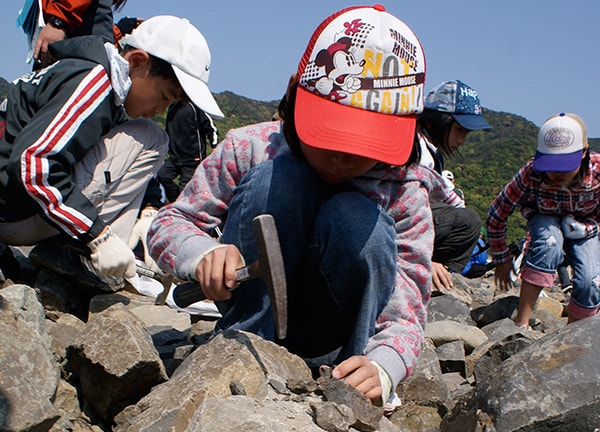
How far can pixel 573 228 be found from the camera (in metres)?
4.77

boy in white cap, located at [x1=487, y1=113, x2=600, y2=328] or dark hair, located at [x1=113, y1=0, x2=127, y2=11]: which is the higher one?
dark hair, located at [x1=113, y1=0, x2=127, y2=11]

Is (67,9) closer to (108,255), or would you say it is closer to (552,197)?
(108,255)

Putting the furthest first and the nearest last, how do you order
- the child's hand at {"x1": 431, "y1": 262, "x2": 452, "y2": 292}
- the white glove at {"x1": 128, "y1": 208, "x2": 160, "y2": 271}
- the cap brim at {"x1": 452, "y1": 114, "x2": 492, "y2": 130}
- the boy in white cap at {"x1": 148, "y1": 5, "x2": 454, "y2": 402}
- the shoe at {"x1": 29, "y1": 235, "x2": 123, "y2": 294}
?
the cap brim at {"x1": 452, "y1": 114, "x2": 492, "y2": 130}
the white glove at {"x1": 128, "y1": 208, "x2": 160, "y2": 271}
the child's hand at {"x1": 431, "y1": 262, "x2": 452, "y2": 292}
the shoe at {"x1": 29, "y1": 235, "x2": 123, "y2": 294}
the boy in white cap at {"x1": 148, "y1": 5, "x2": 454, "y2": 402}

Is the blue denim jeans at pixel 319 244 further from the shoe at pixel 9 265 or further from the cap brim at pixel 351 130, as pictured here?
the shoe at pixel 9 265

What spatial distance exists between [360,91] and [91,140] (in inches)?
65.0

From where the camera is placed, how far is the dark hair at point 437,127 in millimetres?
4422

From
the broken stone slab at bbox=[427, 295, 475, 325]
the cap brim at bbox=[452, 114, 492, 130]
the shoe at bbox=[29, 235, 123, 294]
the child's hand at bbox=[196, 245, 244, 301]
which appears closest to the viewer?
the child's hand at bbox=[196, 245, 244, 301]

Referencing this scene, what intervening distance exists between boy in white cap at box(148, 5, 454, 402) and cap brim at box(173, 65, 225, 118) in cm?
98

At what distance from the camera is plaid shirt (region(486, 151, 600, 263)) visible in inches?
184

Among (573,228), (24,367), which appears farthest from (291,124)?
(573,228)

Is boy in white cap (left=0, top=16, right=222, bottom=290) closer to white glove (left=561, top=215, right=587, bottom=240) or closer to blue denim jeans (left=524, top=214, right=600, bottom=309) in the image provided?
blue denim jeans (left=524, top=214, right=600, bottom=309)

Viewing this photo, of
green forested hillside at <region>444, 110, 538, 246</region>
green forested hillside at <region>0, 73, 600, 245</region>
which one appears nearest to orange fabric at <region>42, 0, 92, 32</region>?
green forested hillside at <region>0, 73, 600, 245</region>

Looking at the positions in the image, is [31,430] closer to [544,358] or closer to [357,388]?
[357,388]

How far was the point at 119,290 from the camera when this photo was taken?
3652mm
